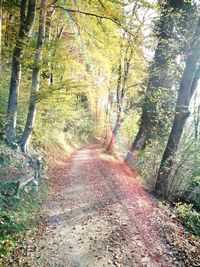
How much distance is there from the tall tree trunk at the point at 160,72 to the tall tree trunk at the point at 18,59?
665 centimetres

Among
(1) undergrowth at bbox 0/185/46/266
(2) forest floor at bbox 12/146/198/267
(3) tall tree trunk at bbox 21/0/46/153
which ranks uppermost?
(3) tall tree trunk at bbox 21/0/46/153

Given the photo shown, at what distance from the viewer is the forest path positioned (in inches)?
217

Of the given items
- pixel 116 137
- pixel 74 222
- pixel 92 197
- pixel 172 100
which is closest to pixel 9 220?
pixel 74 222

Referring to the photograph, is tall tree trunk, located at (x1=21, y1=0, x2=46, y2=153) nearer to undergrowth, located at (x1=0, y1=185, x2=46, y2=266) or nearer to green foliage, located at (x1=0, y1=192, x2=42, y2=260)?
undergrowth, located at (x1=0, y1=185, x2=46, y2=266)

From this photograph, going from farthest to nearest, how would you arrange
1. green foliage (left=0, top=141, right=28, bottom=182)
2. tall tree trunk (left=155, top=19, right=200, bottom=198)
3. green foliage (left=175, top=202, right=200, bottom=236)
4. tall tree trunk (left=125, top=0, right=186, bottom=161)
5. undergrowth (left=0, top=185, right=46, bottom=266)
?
tall tree trunk (left=125, top=0, right=186, bottom=161) < tall tree trunk (left=155, top=19, right=200, bottom=198) < green foliage (left=0, top=141, right=28, bottom=182) < green foliage (left=175, top=202, right=200, bottom=236) < undergrowth (left=0, top=185, right=46, bottom=266)

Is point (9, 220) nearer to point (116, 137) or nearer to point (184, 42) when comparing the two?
point (184, 42)

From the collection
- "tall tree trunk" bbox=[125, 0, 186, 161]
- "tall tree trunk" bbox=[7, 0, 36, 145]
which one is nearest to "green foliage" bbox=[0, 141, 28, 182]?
"tall tree trunk" bbox=[7, 0, 36, 145]

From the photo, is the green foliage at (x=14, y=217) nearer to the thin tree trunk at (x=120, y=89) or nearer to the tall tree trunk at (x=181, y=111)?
the tall tree trunk at (x=181, y=111)

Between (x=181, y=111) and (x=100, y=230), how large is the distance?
5.38 meters

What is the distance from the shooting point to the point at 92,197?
29.8ft

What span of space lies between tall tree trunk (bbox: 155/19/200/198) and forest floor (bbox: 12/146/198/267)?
0.96 meters

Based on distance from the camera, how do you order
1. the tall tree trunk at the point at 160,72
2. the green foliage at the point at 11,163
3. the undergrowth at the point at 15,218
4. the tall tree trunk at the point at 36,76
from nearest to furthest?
1. the undergrowth at the point at 15,218
2. the green foliage at the point at 11,163
3. the tall tree trunk at the point at 36,76
4. the tall tree trunk at the point at 160,72

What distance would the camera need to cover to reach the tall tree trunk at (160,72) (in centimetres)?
1373

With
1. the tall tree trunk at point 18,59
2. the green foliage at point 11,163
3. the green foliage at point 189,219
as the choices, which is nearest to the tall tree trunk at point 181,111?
the green foliage at point 189,219
